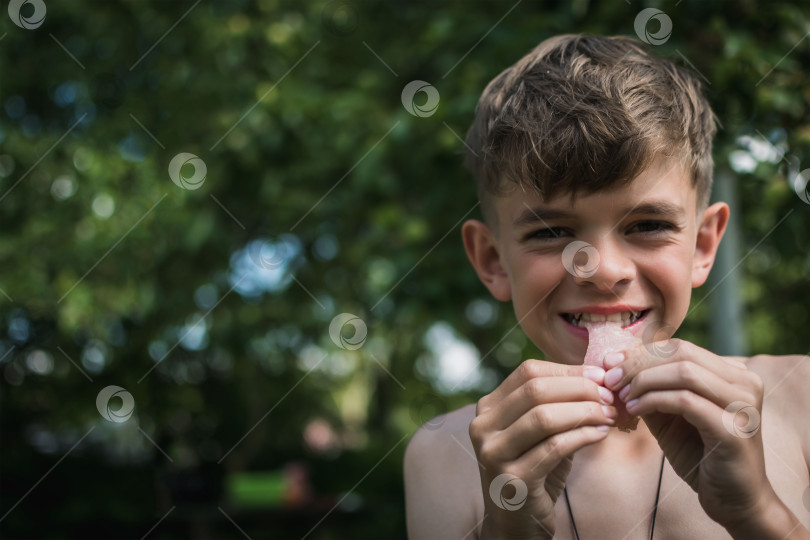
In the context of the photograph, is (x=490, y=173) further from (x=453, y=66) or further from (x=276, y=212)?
(x=276, y=212)

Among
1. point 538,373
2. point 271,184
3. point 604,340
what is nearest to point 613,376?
point 538,373

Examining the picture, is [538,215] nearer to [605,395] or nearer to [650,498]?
[605,395]

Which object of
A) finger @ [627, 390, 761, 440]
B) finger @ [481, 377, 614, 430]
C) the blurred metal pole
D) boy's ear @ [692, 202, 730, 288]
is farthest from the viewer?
the blurred metal pole

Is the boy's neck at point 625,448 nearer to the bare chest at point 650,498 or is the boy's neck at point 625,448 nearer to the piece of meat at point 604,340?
the bare chest at point 650,498

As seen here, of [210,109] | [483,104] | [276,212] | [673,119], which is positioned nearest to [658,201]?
[673,119]

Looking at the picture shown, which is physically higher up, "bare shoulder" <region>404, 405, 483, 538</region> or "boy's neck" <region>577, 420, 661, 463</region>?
"bare shoulder" <region>404, 405, 483, 538</region>

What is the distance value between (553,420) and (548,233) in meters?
0.52

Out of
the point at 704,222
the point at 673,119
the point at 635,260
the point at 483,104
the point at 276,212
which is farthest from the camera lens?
the point at 276,212

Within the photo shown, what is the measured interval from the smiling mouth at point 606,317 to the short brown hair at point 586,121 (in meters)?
0.28

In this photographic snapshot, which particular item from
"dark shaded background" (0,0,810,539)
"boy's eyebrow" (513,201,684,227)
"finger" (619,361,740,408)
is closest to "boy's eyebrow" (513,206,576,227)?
"boy's eyebrow" (513,201,684,227)

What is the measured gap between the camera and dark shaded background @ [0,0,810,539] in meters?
3.30

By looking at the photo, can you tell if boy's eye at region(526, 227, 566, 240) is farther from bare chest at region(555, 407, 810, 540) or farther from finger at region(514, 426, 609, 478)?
bare chest at region(555, 407, 810, 540)

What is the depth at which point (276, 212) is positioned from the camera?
5.31m

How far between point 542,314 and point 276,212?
3720 mm
